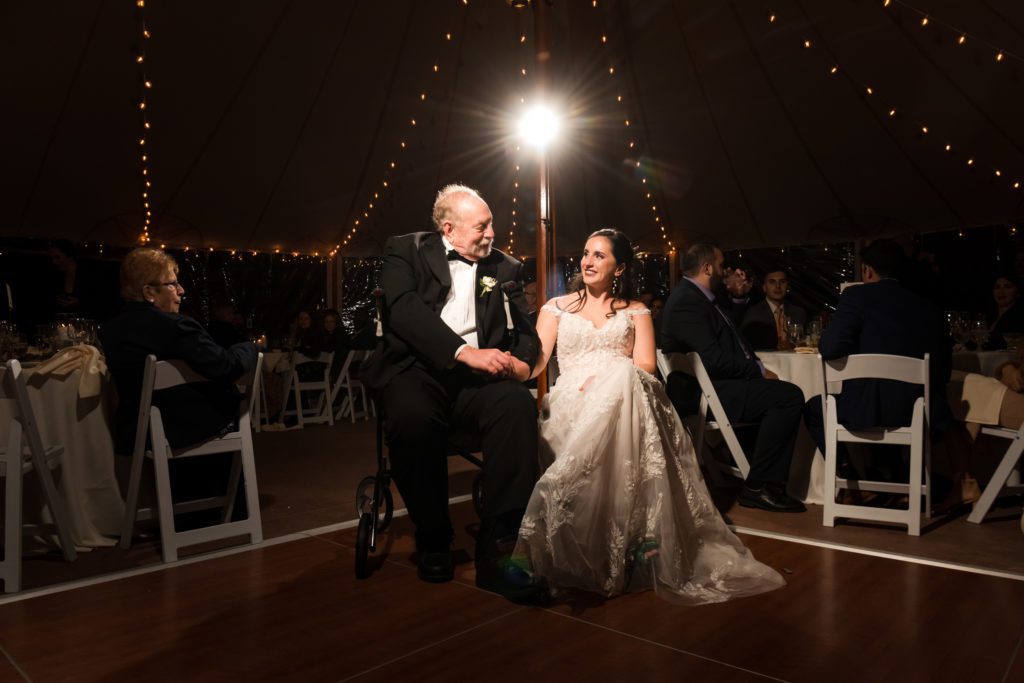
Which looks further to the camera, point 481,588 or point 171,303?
point 171,303

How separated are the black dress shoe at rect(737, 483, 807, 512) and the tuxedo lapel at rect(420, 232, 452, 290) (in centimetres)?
175

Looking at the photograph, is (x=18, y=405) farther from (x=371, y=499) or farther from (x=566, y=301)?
(x=566, y=301)

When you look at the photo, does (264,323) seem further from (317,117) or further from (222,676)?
(222,676)

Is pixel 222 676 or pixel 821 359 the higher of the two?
pixel 821 359

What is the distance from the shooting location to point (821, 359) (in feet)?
10.0

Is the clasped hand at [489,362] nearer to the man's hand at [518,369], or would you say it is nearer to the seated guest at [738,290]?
the man's hand at [518,369]

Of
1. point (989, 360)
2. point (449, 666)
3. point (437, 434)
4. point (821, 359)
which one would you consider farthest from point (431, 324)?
point (989, 360)

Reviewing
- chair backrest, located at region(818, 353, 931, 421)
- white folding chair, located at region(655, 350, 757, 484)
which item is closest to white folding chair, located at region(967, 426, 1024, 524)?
chair backrest, located at region(818, 353, 931, 421)

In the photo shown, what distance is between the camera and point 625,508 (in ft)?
7.25

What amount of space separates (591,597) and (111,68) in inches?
226

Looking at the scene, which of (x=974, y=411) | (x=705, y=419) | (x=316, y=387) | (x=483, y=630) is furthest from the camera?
(x=316, y=387)

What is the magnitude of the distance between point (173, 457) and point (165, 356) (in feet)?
1.20

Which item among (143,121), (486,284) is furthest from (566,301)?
(143,121)

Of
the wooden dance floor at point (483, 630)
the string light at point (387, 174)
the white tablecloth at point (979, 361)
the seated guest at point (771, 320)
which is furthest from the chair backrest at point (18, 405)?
the string light at point (387, 174)
